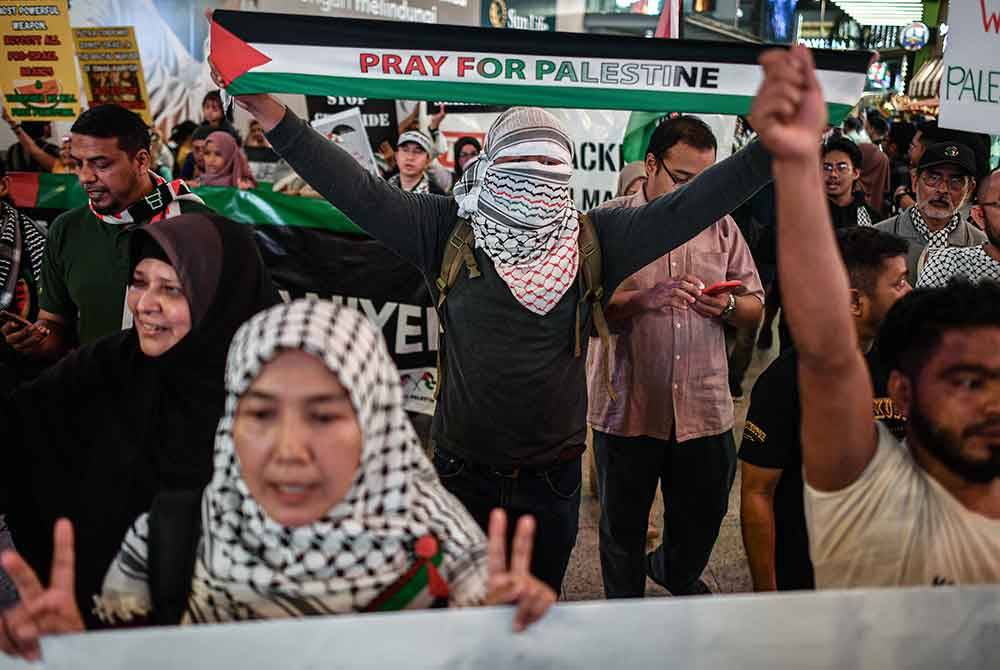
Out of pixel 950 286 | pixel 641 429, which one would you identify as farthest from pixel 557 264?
pixel 950 286

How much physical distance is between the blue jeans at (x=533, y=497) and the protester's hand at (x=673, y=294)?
0.73m

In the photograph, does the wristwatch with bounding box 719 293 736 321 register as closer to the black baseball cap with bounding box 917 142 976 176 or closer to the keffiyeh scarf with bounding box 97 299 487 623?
the black baseball cap with bounding box 917 142 976 176

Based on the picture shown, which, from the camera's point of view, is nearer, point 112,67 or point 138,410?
point 138,410

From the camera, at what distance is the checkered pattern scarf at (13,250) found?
3885 millimetres

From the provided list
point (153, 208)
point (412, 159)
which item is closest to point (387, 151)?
point (412, 159)

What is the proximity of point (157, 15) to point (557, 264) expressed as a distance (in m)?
7.52

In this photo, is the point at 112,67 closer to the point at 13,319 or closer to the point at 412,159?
the point at 412,159

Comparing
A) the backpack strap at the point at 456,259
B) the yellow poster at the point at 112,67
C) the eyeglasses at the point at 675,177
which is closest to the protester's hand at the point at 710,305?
the eyeglasses at the point at 675,177

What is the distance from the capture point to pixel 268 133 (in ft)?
8.63

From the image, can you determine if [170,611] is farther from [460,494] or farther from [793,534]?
[793,534]

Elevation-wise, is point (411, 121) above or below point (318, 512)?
above

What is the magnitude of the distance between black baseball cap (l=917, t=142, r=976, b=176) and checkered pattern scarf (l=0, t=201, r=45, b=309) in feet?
13.7

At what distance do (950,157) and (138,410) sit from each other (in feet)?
13.2

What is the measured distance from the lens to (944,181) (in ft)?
15.0
